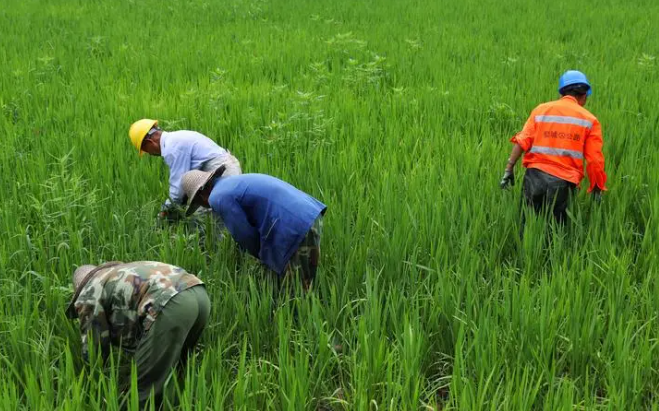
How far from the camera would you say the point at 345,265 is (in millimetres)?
3180

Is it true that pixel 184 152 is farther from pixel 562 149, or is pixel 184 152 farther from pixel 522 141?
pixel 562 149

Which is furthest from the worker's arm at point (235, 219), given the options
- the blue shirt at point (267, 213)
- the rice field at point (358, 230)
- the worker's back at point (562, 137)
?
the worker's back at point (562, 137)

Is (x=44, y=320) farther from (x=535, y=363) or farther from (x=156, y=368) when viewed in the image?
(x=535, y=363)

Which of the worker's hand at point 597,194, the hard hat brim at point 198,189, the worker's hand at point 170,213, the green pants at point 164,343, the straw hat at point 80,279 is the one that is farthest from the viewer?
the worker's hand at point 597,194

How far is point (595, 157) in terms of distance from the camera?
11.9ft

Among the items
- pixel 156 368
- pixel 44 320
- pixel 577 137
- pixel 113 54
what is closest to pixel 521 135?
pixel 577 137

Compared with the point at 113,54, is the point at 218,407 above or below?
below

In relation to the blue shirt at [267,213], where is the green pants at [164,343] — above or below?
below

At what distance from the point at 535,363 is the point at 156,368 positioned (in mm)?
1466

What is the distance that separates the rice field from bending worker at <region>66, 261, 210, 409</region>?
0.10 metres

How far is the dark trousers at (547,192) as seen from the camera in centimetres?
368

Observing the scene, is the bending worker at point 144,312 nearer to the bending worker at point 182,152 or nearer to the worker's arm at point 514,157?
the bending worker at point 182,152

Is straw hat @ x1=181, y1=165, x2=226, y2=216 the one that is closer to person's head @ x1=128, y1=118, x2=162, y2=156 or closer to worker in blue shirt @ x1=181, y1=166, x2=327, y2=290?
worker in blue shirt @ x1=181, y1=166, x2=327, y2=290

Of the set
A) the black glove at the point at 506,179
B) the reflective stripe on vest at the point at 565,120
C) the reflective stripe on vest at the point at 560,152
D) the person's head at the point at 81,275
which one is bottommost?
the black glove at the point at 506,179
